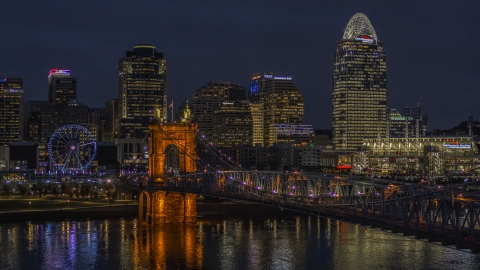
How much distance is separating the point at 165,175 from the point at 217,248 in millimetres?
25715

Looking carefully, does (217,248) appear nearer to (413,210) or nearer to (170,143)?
(413,210)

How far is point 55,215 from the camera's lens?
92.4m

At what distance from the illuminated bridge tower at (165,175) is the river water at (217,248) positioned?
68.6 inches

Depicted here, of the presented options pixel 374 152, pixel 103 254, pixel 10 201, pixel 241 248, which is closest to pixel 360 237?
pixel 241 248

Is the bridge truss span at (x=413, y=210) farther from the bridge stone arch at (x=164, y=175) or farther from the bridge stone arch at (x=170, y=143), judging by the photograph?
the bridge stone arch at (x=170, y=143)

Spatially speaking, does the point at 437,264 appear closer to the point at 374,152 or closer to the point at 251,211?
the point at 251,211

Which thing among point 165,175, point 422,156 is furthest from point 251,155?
point 165,175

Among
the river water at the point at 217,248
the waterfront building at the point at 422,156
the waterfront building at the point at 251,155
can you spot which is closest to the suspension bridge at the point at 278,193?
the river water at the point at 217,248

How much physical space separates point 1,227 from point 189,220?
18.9m

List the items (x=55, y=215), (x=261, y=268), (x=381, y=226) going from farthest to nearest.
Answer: (x=55, y=215) < (x=261, y=268) < (x=381, y=226)

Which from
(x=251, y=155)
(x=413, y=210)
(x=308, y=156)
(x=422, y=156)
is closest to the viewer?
(x=413, y=210)

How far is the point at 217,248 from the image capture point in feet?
213

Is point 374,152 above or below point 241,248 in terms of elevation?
above

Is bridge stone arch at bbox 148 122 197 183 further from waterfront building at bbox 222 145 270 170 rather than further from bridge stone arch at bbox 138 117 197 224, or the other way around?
waterfront building at bbox 222 145 270 170
